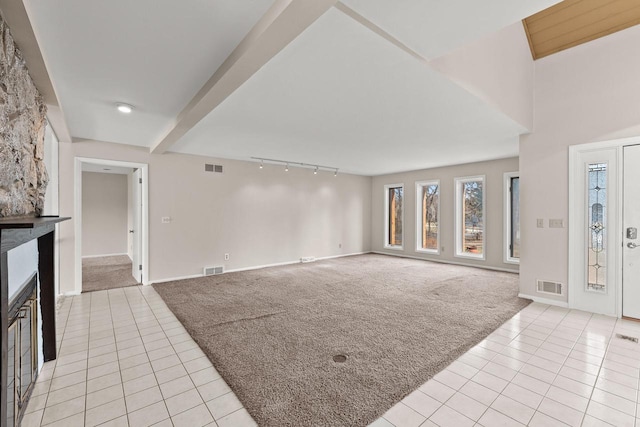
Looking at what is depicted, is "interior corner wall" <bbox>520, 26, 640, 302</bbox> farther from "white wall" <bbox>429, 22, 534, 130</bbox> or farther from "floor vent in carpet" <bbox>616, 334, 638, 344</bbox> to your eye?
"floor vent in carpet" <bbox>616, 334, 638, 344</bbox>

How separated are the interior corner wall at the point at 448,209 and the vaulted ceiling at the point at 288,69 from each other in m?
1.87

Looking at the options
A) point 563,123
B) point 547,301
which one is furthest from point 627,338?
point 563,123

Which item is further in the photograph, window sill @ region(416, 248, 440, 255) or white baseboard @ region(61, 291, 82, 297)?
window sill @ region(416, 248, 440, 255)

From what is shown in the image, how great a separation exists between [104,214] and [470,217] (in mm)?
9947

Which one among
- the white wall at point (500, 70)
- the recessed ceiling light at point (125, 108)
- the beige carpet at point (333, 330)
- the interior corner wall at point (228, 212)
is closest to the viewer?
the beige carpet at point (333, 330)

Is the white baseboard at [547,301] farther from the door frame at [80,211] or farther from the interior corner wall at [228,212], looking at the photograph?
the door frame at [80,211]

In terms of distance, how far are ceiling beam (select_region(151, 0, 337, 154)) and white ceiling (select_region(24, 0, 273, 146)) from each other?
7 cm

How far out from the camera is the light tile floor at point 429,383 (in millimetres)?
1780

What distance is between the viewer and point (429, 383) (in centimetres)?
212

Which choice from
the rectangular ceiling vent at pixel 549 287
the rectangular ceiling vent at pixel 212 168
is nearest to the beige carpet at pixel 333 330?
the rectangular ceiling vent at pixel 549 287

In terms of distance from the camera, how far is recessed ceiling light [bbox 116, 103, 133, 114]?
3084mm

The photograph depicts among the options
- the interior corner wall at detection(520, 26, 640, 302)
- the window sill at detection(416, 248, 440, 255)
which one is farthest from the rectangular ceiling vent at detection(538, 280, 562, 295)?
the window sill at detection(416, 248, 440, 255)

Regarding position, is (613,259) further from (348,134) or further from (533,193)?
(348,134)

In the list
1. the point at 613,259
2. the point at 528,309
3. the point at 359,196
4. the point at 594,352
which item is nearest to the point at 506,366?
the point at 594,352
